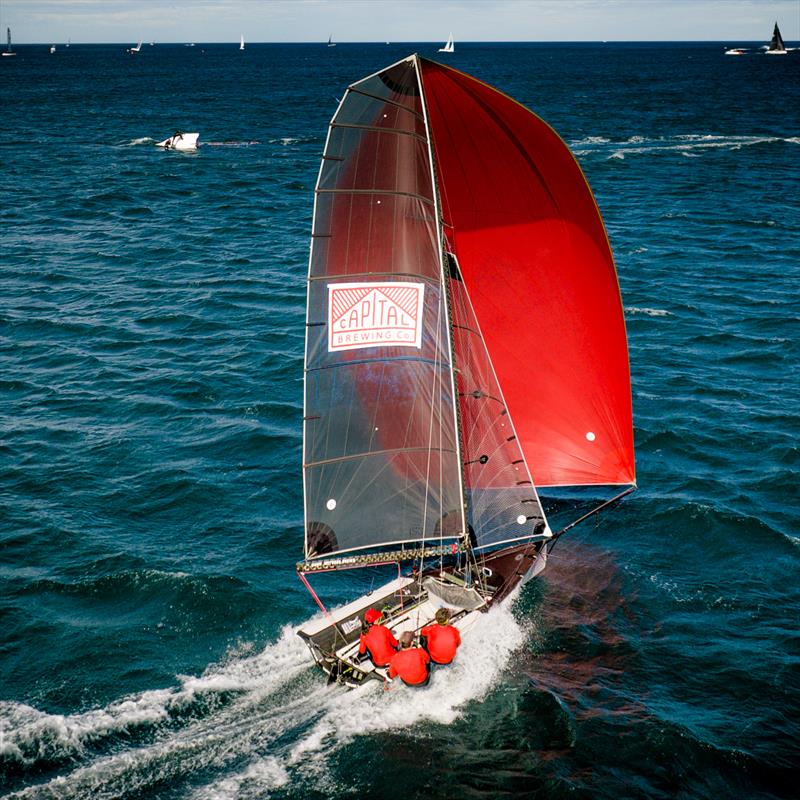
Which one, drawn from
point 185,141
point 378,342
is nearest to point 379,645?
point 378,342

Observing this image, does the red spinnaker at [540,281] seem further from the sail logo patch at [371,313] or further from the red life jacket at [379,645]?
the red life jacket at [379,645]

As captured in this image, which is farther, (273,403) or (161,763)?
(273,403)

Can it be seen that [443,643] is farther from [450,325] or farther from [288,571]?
[288,571]

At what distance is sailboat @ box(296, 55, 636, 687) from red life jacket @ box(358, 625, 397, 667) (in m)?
0.50

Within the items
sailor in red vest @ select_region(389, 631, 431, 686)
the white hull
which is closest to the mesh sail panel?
sailor in red vest @ select_region(389, 631, 431, 686)

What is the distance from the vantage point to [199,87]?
18050 cm

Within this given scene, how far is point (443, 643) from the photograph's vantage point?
1831cm

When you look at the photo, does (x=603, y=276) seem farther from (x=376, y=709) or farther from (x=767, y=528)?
(x=376, y=709)

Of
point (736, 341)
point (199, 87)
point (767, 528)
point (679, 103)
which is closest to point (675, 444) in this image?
point (767, 528)

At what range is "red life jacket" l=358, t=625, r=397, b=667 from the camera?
18344mm

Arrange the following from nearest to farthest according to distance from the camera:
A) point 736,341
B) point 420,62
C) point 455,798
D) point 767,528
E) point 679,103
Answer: point 455,798 < point 420,62 < point 767,528 < point 736,341 < point 679,103

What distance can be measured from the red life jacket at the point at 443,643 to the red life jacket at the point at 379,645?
84 centimetres

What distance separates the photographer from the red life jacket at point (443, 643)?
18.3 m

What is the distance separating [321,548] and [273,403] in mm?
15457
